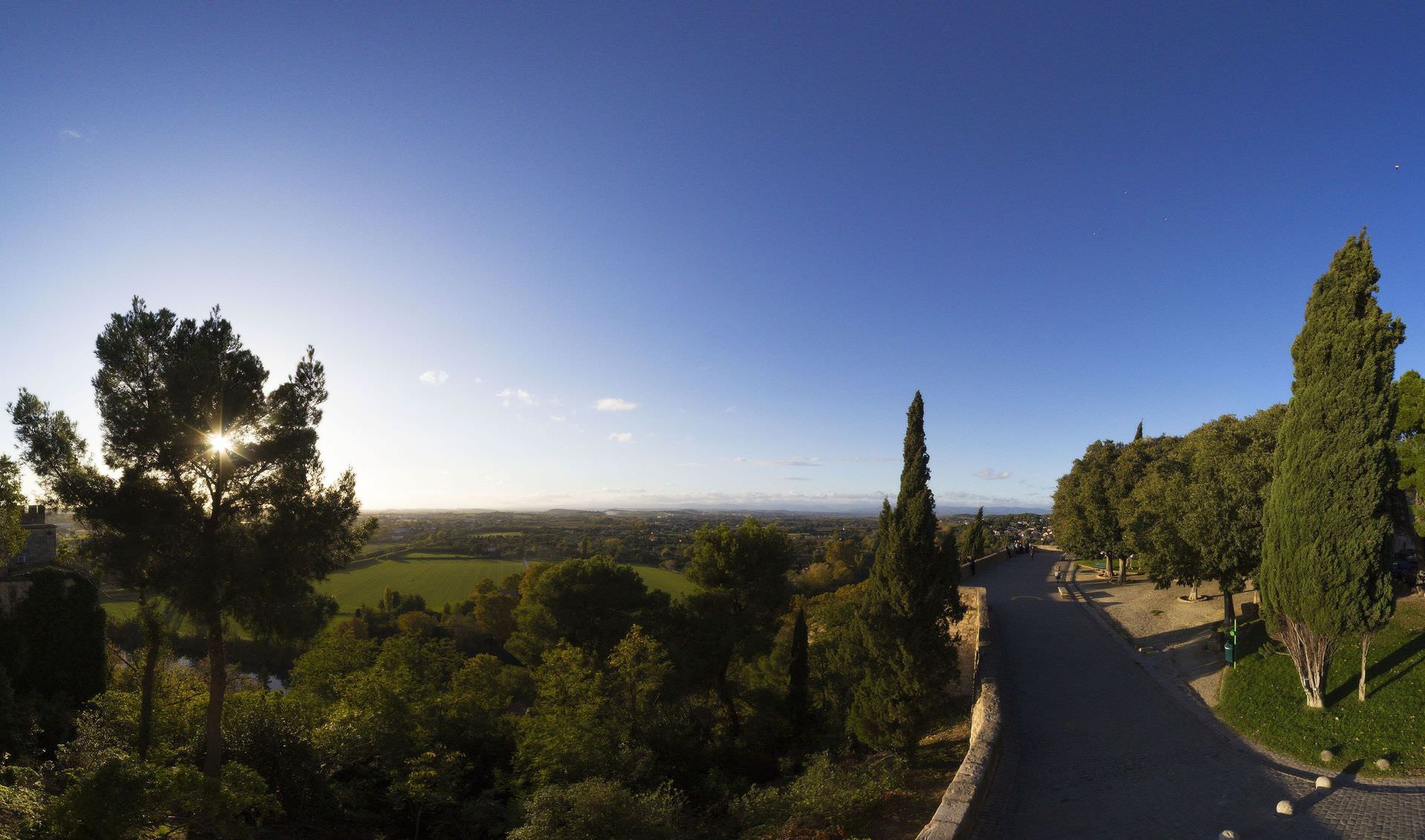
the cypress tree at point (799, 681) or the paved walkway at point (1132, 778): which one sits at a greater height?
the paved walkway at point (1132, 778)

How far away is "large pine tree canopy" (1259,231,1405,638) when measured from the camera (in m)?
10.3

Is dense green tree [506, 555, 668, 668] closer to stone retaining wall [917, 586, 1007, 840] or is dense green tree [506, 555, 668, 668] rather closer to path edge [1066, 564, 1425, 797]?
stone retaining wall [917, 586, 1007, 840]

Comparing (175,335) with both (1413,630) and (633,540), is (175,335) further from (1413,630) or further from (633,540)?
(633,540)

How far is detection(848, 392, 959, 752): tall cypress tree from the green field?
118 ft

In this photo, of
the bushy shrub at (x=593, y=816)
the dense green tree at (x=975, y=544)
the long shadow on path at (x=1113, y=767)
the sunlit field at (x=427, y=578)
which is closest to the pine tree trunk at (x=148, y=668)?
the bushy shrub at (x=593, y=816)

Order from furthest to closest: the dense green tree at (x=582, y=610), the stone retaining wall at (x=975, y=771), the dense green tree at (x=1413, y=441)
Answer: the dense green tree at (x=582, y=610), the dense green tree at (x=1413, y=441), the stone retaining wall at (x=975, y=771)

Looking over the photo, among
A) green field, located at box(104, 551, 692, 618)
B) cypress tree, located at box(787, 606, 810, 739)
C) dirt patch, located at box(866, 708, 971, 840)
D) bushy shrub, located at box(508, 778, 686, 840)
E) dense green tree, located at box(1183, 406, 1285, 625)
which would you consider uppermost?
dense green tree, located at box(1183, 406, 1285, 625)

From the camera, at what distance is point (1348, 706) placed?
10336 mm

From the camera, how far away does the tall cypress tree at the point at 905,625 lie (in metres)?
11.3

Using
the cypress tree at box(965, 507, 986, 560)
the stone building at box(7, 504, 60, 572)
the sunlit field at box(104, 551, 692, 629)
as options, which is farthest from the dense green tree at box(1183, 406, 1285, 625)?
the sunlit field at box(104, 551, 692, 629)

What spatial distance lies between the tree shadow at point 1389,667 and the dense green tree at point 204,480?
69.1 feet

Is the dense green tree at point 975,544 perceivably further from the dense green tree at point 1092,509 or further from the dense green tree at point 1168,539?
the dense green tree at point 1168,539

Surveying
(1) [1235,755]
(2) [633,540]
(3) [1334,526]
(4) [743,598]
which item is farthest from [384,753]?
(2) [633,540]

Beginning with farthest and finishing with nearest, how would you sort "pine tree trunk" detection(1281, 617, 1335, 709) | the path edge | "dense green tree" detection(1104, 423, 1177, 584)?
1. "dense green tree" detection(1104, 423, 1177, 584)
2. "pine tree trunk" detection(1281, 617, 1335, 709)
3. the path edge
